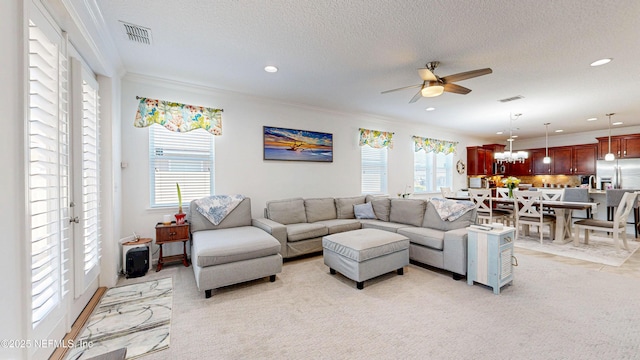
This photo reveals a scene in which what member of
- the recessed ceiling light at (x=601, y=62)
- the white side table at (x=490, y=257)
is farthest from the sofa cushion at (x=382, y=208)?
the recessed ceiling light at (x=601, y=62)

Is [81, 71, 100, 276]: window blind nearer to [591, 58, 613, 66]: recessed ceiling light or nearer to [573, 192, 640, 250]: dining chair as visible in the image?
[591, 58, 613, 66]: recessed ceiling light

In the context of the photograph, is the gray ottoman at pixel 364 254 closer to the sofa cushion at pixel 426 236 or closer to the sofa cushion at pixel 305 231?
the sofa cushion at pixel 426 236

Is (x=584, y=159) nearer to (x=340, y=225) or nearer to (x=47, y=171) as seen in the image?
(x=340, y=225)

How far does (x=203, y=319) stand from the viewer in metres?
2.25

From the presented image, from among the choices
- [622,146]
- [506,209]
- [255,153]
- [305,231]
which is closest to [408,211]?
[305,231]

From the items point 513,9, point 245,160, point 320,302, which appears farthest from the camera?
point 245,160

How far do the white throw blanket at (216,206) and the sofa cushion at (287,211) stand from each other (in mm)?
595

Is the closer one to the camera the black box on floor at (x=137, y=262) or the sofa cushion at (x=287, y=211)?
the black box on floor at (x=137, y=262)

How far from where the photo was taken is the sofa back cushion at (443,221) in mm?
3514

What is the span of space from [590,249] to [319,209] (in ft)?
15.5

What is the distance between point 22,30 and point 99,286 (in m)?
2.64

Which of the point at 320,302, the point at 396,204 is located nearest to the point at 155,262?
the point at 320,302

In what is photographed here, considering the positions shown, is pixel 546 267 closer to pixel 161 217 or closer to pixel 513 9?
pixel 513 9

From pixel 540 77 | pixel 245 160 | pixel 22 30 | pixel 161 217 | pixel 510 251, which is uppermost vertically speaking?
pixel 540 77
